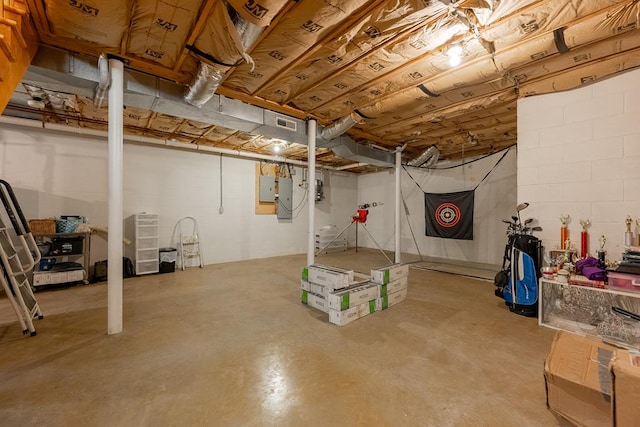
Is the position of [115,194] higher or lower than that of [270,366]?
higher

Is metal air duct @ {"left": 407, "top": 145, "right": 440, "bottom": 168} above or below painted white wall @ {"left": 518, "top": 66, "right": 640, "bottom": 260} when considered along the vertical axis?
above

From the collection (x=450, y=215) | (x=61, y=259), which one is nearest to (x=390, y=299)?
(x=450, y=215)

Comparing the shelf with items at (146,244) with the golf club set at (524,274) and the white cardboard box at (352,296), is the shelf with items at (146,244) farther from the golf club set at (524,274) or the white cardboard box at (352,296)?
the golf club set at (524,274)

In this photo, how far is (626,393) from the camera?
1070mm

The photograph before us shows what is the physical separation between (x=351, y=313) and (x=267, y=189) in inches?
185

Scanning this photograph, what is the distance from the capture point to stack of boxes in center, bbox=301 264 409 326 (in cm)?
279

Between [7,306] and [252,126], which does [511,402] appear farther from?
[7,306]

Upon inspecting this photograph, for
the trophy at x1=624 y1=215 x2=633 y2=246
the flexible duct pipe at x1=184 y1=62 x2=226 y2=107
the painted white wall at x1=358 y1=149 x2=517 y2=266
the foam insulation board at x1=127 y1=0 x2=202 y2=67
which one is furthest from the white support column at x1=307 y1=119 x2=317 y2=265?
the painted white wall at x1=358 y1=149 x2=517 y2=266

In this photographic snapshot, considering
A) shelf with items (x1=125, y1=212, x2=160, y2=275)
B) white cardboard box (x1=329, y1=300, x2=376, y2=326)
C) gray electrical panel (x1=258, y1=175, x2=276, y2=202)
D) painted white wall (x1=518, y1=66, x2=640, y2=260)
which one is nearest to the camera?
painted white wall (x1=518, y1=66, x2=640, y2=260)

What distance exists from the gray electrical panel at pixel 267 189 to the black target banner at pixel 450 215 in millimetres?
4035

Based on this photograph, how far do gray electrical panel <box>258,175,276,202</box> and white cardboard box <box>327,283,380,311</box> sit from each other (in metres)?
4.37

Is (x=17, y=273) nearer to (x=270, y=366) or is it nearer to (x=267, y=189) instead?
(x=270, y=366)

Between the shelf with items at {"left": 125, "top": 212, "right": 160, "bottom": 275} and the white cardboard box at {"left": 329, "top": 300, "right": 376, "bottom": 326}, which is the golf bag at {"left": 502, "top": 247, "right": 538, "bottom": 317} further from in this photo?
the shelf with items at {"left": 125, "top": 212, "right": 160, "bottom": 275}

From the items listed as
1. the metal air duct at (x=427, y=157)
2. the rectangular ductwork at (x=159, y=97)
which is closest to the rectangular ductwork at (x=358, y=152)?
the rectangular ductwork at (x=159, y=97)
